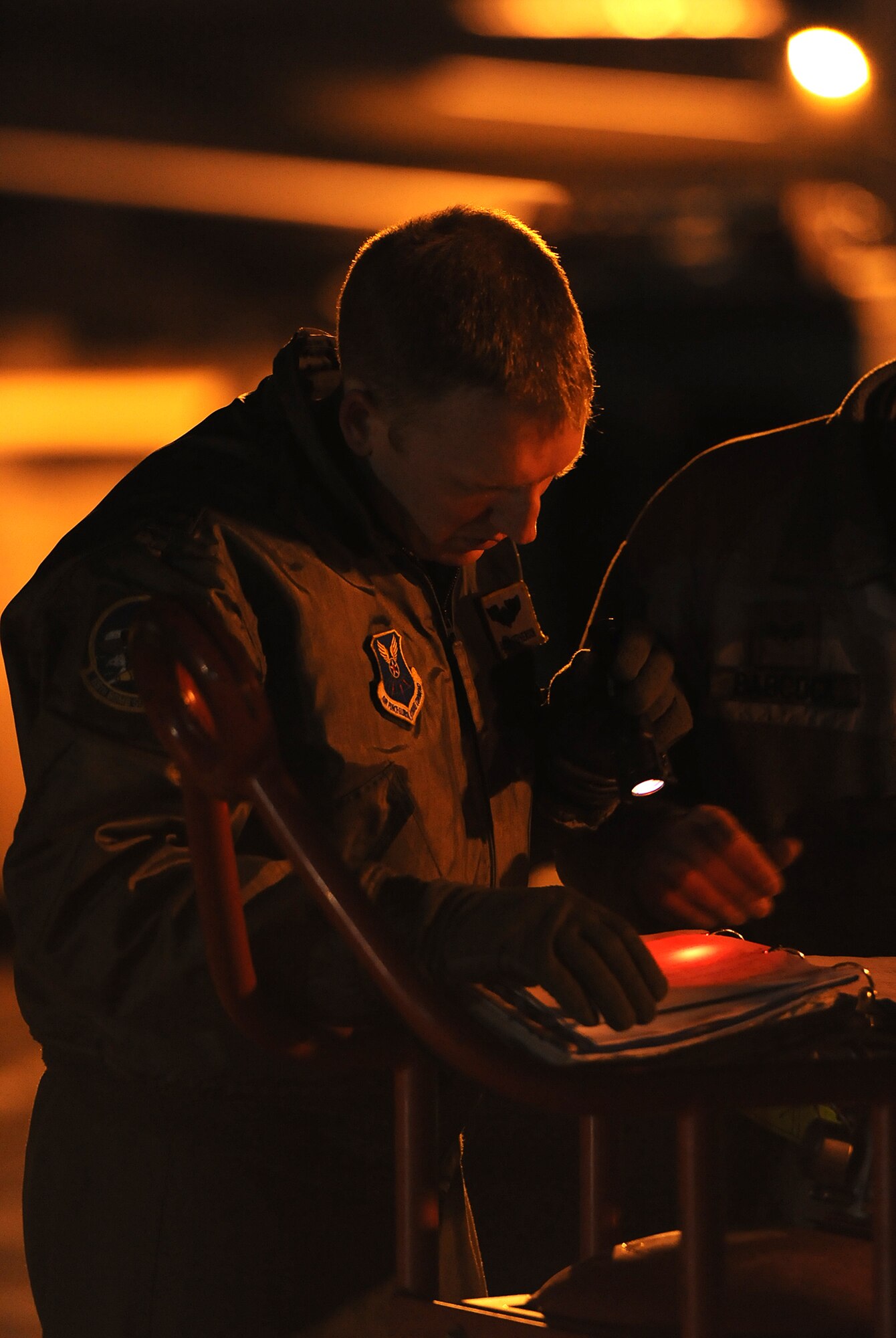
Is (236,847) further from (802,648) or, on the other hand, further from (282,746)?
(802,648)

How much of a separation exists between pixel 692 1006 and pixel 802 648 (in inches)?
32.1

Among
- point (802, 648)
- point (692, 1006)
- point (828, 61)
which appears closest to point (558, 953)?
point (692, 1006)

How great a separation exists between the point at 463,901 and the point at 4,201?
349cm

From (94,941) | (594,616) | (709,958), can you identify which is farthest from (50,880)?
(594,616)

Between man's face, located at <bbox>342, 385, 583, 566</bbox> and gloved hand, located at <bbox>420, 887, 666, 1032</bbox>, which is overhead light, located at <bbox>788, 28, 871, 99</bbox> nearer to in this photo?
man's face, located at <bbox>342, 385, 583, 566</bbox>

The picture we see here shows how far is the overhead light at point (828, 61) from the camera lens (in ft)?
9.63

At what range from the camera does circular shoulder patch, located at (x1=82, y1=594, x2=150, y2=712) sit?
820 mm

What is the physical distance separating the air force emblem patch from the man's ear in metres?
0.13

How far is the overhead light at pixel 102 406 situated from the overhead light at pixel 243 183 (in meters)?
0.46

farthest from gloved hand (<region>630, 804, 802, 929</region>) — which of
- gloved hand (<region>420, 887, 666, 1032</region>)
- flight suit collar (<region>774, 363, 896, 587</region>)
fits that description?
flight suit collar (<region>774, 363, 896, 587</region>)

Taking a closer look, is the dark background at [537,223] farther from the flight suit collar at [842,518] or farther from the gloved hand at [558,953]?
the gloved hand at [558,953]

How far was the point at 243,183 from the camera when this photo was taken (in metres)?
3.85

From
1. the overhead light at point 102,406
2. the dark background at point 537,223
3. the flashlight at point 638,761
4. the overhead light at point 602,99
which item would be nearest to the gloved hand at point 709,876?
the flashlight at point 638,761

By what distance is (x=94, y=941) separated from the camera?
80 centimetres
